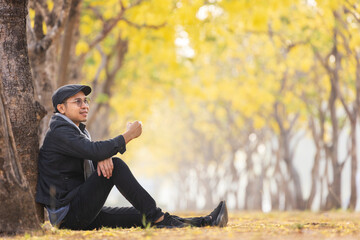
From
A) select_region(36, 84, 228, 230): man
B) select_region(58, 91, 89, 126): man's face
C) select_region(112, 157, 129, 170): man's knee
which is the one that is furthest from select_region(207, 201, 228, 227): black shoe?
select_region(58, 91, 89, 126): man's face

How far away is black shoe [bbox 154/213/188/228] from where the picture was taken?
5.43 m

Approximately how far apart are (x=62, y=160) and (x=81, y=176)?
31 centimetres

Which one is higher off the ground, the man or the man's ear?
the man's ear

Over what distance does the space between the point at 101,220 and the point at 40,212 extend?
0.65 meters

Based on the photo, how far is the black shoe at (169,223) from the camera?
543cm

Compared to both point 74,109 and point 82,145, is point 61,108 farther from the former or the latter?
→ point 82,145

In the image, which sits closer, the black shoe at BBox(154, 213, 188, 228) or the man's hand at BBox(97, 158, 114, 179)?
the man's hand at BBox(97, 158, 114, 179)

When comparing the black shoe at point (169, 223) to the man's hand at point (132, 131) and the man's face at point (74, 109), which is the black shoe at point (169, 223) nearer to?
the man's hand at point (132, 131)

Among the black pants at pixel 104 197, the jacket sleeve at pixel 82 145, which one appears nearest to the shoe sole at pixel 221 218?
the black pants at pixel 104 197

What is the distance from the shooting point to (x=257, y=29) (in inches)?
747

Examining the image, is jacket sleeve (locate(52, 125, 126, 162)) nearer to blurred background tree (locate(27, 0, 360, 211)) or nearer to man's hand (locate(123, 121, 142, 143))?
man's hand (locate(123, 121, 142, 143))

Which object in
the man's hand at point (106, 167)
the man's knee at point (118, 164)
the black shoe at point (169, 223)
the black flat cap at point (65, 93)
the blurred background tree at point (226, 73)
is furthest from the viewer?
the blurred background tree at point (226, 73)

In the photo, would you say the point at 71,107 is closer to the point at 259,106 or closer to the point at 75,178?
the point at 75,178

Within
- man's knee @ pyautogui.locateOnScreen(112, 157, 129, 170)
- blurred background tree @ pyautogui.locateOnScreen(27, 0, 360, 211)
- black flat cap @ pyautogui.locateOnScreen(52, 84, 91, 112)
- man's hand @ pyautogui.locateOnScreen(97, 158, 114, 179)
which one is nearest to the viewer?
man's hand @ pyautogui.locateOnScreen(97, 158, 114, 179)
